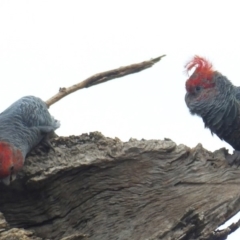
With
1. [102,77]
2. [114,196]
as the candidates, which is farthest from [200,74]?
[114,196]

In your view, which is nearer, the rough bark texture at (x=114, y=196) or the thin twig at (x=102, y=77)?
the rough bark texture at (x=114, y=196)

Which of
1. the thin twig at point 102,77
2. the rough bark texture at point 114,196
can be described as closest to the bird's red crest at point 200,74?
the thin twig at point 102,77

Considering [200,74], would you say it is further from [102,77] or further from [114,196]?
[114,196]

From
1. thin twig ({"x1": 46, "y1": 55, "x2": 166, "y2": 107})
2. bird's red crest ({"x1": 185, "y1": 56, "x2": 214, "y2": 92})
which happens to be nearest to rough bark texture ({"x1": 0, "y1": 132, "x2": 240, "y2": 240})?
bird's red crest ({"x1": 185, "y1": 56, "x2": 214, "y2": 92})

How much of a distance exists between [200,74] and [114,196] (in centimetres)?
224

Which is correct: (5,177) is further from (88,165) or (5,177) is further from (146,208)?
(146,208)

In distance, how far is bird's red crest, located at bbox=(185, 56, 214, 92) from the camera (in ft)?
25.8

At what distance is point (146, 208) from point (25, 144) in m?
1.50

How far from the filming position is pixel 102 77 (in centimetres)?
820

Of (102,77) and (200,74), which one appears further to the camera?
(102,77)

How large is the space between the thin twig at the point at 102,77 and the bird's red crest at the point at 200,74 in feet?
1.65

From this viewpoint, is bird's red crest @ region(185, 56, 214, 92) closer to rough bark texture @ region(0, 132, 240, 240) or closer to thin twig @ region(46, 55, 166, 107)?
thin twig @ region(46, 55, 166, 107)

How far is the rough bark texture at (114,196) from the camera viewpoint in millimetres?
6258

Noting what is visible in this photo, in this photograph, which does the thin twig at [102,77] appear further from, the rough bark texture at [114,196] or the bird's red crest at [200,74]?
the rough bark texture at [114,196]
